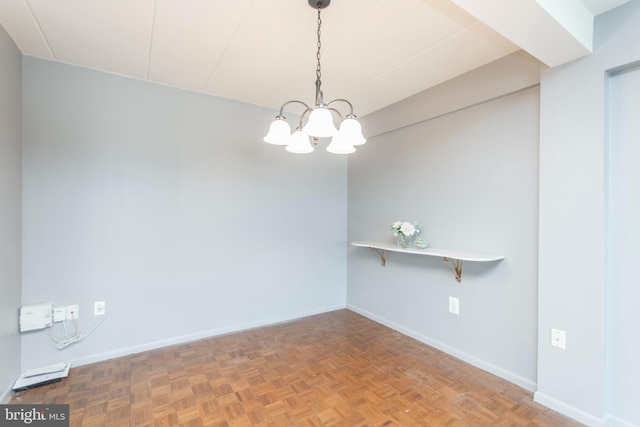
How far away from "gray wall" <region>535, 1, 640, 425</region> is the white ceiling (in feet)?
0.50

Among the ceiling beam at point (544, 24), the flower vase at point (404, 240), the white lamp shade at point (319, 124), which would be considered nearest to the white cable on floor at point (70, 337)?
the white lamp shade at point (319, 124)

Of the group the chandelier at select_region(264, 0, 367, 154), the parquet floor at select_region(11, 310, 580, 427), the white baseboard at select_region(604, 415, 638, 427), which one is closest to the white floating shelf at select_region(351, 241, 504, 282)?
the parquet floor at select_region(11, 310, 580, 427)

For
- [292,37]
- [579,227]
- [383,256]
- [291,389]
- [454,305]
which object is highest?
[292,37]

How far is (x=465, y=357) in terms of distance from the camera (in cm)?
241

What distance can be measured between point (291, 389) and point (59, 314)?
1.87 meters

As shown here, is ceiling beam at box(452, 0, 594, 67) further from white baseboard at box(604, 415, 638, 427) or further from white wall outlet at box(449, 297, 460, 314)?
white baseboard at box(604, 415, 638, 427)

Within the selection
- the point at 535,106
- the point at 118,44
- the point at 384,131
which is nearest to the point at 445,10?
the point at 535,106

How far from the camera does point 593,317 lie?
64.9 inches

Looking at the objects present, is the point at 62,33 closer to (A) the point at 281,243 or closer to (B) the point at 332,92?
(B) the point at 332,92

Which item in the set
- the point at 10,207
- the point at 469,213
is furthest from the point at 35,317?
the point at 469,213

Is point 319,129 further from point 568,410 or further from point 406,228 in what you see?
point 568,410

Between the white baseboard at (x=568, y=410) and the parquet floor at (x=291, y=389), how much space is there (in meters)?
0.05

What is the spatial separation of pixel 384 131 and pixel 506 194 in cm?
143

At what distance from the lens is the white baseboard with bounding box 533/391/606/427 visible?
5.37 feet
